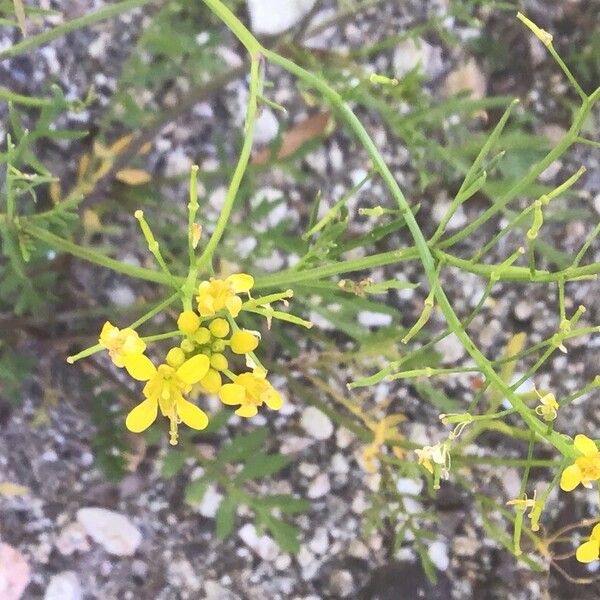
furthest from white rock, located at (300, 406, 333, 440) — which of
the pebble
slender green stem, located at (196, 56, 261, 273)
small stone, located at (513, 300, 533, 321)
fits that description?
slender green stem, located at (196, 56, 261, 273)

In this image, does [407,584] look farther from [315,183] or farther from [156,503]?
[315,183]

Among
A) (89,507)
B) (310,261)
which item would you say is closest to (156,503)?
(89,507)

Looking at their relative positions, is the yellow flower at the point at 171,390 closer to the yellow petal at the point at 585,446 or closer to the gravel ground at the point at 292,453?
the yellow petal at the point at 585,446

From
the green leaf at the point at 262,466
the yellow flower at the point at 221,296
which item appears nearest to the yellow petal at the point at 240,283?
the yellow flower at the point at 221,296

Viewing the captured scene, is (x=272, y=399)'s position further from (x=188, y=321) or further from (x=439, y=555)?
(x=439, y=555)

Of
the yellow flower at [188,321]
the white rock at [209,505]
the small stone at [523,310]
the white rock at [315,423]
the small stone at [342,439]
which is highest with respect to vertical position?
the small stone at [523,310]

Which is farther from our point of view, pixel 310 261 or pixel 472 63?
pixel 472 63
